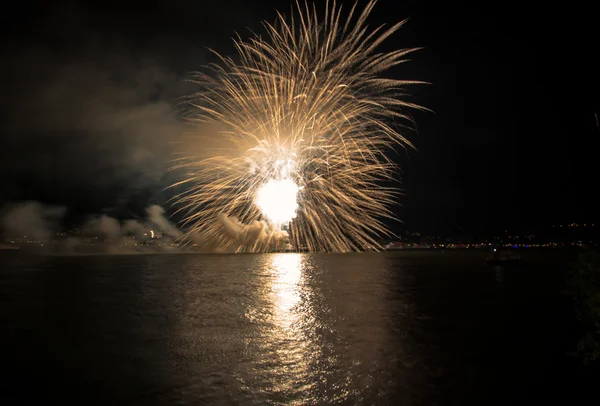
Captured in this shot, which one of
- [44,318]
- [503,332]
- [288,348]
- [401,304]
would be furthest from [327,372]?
[44,318]

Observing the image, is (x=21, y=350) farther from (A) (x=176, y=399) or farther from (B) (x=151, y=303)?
(B) (x=151, y=303)

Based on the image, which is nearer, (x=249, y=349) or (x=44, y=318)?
(x=249, y=349)

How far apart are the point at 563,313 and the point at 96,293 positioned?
27.3 meters

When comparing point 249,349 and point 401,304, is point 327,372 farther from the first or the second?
point 401,304

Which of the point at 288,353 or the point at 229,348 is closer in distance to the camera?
the point at 288,353

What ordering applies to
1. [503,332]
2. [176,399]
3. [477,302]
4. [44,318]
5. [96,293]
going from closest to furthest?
1. [176,399]
2. [503,332]
3. [44,318]
4. [477,302]
5. [96,293]

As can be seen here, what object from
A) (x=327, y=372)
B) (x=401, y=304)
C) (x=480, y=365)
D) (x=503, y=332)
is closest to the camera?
(x=327, y=372)

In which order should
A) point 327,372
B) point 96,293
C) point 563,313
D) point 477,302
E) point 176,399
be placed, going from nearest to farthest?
point 176,399 < point 327,372 < point 563,313 < point 477,302 < point 96,293

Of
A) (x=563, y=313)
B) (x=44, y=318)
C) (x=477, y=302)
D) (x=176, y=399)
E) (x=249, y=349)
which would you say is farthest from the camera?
(x=477, y=302)

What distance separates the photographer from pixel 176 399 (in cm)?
804

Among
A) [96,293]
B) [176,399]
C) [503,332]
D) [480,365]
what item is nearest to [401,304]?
[503,332]

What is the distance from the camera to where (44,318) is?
17688 mm

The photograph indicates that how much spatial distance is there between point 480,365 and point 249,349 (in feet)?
20.8

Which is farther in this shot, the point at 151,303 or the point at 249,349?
the point at 151,303
